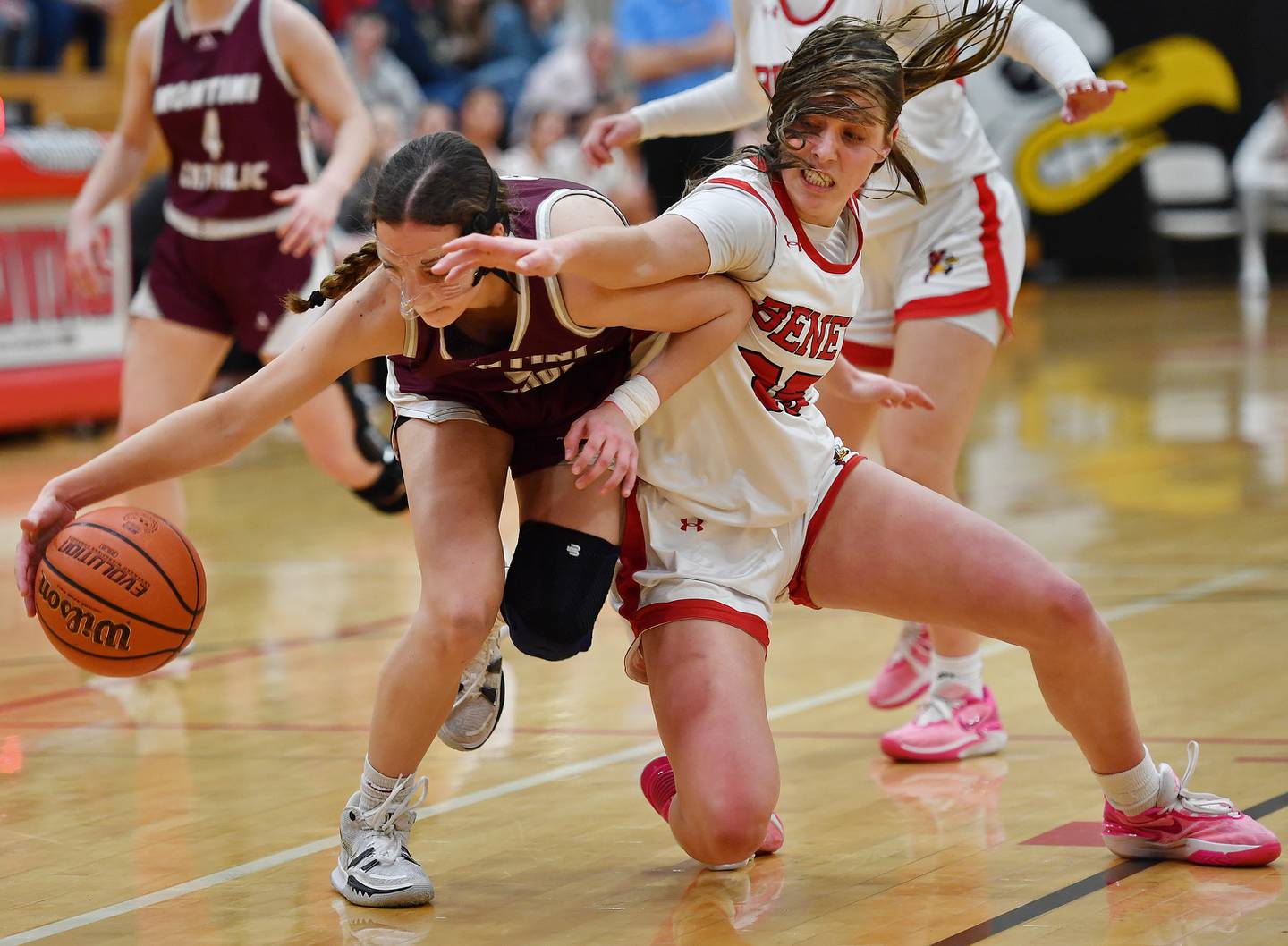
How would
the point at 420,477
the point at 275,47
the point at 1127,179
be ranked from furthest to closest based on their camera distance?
the point at 1127,179 → the point at 275,47 → the point at 420,477

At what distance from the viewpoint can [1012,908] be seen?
318 centimetres


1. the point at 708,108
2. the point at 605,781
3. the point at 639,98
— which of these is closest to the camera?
the point at 605,781

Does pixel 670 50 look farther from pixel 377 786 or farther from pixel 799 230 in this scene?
pixel 377 786

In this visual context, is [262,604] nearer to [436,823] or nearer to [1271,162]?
[436,823]

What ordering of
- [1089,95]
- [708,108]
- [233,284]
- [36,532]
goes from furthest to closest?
[233,284]
[708,108]
[1089,95]
[36,532]

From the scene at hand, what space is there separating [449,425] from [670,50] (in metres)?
7.75

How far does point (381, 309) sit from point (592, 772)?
4.57ft

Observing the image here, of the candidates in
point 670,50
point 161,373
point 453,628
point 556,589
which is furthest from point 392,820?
point 670,50

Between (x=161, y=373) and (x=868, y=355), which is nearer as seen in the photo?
(x=868, y=355)

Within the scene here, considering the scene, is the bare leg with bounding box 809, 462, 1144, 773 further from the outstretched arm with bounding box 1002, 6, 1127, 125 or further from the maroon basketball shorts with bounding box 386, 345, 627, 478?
the outstretched arm with bounding box 1002, 6, 1127, 125

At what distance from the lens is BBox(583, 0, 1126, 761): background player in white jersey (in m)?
4.30

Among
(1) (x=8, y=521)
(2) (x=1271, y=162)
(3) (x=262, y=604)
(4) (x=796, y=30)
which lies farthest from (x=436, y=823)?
(2) (x=1271, y=162)

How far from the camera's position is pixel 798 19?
4332 mm

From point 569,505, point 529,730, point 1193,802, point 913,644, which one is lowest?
point 529,730
